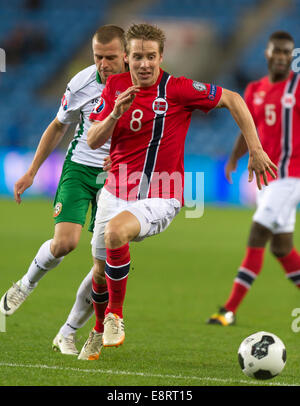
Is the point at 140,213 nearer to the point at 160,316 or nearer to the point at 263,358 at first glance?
the point at 263,358

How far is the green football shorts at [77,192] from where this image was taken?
19.1 ft

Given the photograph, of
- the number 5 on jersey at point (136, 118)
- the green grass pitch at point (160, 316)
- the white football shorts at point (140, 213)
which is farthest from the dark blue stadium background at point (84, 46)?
the number 5 on jersey at point (136, 118)

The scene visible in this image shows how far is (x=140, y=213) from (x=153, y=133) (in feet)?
1.84

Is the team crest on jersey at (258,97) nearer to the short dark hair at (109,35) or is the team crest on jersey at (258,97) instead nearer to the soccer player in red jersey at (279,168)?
the soccer player in red jersey at (279,168)

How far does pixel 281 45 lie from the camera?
7656mm

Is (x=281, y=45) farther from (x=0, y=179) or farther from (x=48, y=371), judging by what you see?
(x=0, y=179)

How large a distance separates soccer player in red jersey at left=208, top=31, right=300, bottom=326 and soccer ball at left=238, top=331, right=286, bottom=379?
2.61 m

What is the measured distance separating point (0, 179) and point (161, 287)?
521 inches

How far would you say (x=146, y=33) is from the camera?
5.00 meters

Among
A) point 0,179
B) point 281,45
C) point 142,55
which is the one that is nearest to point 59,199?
point 142,55

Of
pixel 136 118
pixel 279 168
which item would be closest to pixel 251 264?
pixel 279 168

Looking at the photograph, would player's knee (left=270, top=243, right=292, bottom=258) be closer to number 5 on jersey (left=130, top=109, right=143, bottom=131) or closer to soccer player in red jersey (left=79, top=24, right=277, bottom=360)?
soccer player in red jersey (left=79, top=24, right=277, bottom=360)
